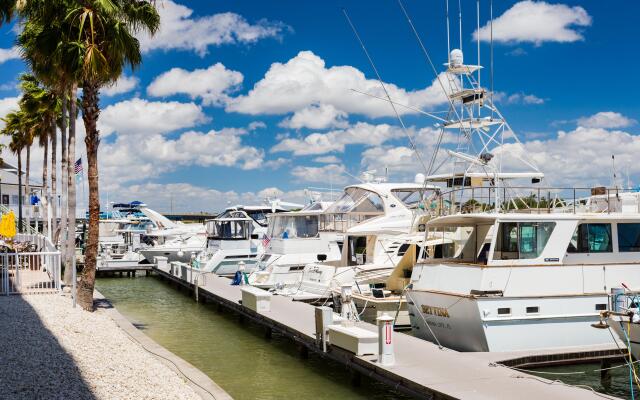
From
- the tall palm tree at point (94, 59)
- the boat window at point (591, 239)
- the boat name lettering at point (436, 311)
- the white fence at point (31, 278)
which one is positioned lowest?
the boat name lettering at point (436, 311)

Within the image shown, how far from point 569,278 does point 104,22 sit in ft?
48.3

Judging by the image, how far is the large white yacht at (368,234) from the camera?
2292 cm

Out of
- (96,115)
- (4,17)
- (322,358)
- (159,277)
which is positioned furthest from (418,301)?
(159,277)

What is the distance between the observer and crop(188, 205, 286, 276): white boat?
35969mm

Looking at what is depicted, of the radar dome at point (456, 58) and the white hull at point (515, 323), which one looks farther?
the radar dome at point (456, 58)

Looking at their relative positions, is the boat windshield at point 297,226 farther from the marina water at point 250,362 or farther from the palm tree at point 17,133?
the palm tree at point 17,133

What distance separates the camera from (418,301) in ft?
54.5

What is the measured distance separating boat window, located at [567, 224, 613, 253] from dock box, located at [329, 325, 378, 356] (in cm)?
643

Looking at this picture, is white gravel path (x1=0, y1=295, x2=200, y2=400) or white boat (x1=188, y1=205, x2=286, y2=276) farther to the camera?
white boat (x1=188, y1=205, x2=286, y2=276)

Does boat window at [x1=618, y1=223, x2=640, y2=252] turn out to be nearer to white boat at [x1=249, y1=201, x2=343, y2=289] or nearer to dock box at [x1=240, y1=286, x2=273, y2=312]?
dock box at [x1=240, y1=286, x2=273, y2=312]

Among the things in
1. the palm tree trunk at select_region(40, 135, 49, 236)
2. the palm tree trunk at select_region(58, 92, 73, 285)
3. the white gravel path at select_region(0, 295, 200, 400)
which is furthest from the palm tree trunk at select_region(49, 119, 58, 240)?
the white gravel path at select_region(0, 295, 200, 400)

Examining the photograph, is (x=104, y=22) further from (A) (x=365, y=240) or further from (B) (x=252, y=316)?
(A) (x=365, y=240)

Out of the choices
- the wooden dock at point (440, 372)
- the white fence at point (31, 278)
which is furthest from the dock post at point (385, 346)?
the white fence at point (31, 278)

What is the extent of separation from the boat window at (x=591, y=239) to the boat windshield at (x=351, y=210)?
1186 cm
